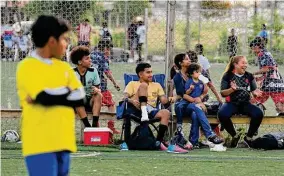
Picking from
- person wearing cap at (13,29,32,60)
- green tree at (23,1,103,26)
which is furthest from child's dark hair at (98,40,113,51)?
person wearing cap at (13,29,32,60)

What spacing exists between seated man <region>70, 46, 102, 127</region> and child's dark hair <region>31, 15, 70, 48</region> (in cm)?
583

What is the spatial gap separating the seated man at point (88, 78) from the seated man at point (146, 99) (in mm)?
438

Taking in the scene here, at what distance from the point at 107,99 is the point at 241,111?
207 centimetres

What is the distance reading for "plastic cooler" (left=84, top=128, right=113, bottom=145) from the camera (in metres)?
10.6

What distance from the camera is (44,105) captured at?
4883 mm

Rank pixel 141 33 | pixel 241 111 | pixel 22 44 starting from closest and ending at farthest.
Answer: pixel 241 111 < pixel 141 33 < pixel 22 44

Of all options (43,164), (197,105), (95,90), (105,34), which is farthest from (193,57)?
(43,164)

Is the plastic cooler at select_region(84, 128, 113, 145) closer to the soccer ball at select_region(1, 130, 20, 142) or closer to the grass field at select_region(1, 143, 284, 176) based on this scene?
the grass field at select_region(1, 143, 284, 176)

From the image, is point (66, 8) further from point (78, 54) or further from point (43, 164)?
point (43, 164)

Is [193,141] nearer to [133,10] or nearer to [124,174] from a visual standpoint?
[124,174]

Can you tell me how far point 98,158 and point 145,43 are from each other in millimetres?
4990

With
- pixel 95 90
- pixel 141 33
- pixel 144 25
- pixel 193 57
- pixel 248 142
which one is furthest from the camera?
pixel 141 33

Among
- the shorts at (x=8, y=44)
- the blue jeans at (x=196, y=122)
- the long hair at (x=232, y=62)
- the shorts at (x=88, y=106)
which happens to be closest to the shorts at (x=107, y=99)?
the shorts at (x=88, y=106)

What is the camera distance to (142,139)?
10312mm
